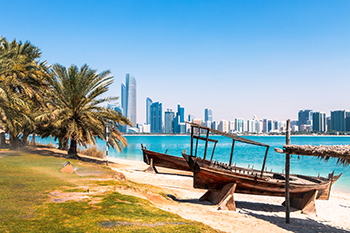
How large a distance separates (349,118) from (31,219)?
180 meters

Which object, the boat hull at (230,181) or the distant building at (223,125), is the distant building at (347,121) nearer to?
the distant building at (223,125)

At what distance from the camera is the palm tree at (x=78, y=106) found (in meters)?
15.5

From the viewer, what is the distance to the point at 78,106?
1605 cm

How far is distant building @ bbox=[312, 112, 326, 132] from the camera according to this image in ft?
527

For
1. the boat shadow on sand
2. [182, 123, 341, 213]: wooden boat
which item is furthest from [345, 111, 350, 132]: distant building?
the boat shadow on sand

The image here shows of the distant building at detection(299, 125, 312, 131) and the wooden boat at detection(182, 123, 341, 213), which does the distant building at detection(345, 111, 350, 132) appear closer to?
the distant building at detection(299, 125, 312, 131)

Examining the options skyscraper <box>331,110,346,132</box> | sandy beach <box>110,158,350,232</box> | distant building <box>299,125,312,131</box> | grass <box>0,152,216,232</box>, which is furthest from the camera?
distant building <box>299,125,312,131</box>

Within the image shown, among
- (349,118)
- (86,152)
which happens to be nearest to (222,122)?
(349,118)

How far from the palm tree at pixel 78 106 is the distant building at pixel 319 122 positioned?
17492cm

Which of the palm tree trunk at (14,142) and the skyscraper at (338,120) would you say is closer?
the palm tree trunk at (14,142)

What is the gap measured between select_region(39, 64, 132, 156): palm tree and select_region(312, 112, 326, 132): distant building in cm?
17492

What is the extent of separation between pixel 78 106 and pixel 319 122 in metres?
179

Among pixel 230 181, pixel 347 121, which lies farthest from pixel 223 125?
pixel 230 181

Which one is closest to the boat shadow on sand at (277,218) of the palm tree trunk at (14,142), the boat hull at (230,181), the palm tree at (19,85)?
the boat hull at (230,181)
